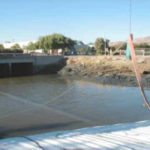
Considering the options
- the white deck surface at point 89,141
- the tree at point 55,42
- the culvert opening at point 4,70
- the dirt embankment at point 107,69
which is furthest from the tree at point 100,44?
the white deck surface at point 89,141

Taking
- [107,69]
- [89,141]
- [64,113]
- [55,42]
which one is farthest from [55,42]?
[89,141]

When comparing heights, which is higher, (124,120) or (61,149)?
(61,149)

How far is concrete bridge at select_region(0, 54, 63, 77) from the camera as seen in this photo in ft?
111

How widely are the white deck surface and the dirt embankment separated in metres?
15.7

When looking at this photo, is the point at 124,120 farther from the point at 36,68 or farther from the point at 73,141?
the point at 36,68

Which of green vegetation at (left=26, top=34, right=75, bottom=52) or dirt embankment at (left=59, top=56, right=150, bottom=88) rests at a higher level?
green vegetation at (left=26, top=34, right=75, bottom=52)

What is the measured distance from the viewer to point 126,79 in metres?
24.5

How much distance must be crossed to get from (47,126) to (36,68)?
2778cm

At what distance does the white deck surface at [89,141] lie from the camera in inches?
199

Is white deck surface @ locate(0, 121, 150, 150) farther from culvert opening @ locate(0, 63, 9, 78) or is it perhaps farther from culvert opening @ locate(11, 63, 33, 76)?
culvert opening @ locate(11, 63, 33, 76)

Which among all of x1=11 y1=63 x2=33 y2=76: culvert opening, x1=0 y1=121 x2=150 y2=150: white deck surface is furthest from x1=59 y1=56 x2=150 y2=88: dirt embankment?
x1=0 y1=121 x2=150 y2=150: white deck surface

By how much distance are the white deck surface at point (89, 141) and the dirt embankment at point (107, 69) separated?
1572 centimetres

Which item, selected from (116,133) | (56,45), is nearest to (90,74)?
(116,133)

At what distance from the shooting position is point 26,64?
37344 millimetres
